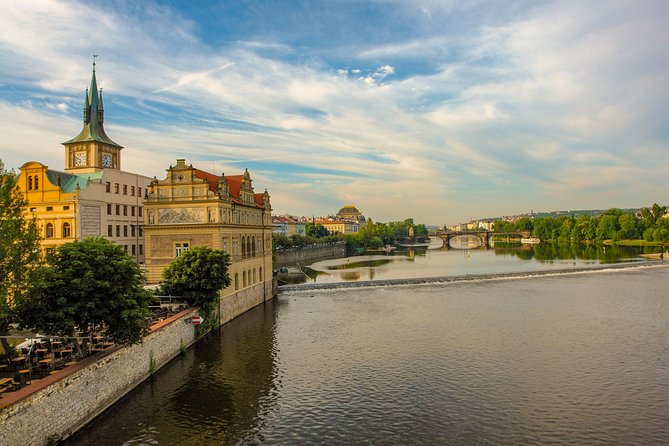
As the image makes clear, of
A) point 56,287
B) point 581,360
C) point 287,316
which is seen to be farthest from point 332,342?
point 56,287

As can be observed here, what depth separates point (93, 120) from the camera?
5303 centimetres

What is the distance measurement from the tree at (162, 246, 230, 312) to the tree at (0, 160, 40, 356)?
1403cm

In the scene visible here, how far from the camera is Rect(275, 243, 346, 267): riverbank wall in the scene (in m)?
110

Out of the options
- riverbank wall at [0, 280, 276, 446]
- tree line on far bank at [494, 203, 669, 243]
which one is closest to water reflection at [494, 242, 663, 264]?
tree line on far bank at [494, 203, 669, 243]

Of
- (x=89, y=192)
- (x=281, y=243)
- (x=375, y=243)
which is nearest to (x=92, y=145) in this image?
(x=89, y=192)

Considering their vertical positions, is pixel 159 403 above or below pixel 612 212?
below

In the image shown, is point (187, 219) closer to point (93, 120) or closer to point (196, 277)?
point (196, 277)

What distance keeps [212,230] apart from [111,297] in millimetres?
18113

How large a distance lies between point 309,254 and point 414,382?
331 feet

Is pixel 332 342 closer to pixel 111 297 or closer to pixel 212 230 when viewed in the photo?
pixel 212 230

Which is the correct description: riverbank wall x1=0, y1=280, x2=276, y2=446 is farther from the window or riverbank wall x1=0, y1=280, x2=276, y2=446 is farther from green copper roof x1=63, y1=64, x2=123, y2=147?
green copper roof x1=63, y1=64, x2=123, y2=147

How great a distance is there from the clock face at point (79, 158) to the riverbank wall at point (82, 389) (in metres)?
28.1

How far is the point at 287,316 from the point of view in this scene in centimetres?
4541

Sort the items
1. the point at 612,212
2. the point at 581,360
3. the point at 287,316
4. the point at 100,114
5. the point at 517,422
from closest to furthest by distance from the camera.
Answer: the point at 517,422 < the point at 581,360 < the point at 287,316 < the point at 100,114 < the point at 612,212
